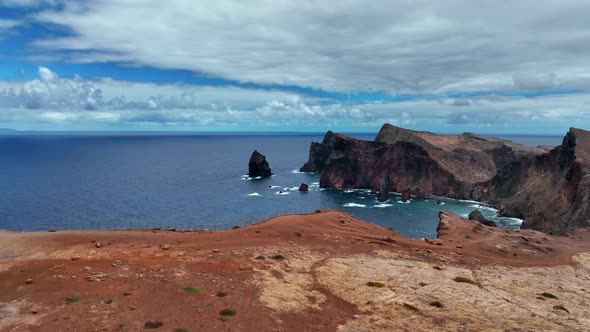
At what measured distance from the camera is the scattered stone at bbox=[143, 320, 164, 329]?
89.0ft

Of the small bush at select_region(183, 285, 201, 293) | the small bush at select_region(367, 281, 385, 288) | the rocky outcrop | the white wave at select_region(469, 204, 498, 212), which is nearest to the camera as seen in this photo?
the small bush at select_region(183, 285, 201, 293)

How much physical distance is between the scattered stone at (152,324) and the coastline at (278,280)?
1.27ft

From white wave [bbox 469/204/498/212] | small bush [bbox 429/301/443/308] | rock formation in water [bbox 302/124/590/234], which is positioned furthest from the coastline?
white wave [bbox 469/204/498/212]

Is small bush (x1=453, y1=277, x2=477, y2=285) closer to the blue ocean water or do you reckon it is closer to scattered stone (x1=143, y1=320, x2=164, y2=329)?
scattered stone (x1=143, y1=320, x2=164, y2=329)

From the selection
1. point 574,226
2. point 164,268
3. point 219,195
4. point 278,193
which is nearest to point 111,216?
point 219,195

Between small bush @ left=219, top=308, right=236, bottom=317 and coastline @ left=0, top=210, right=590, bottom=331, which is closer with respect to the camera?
coastline @ left=0, top=210, right=590, bottom=331

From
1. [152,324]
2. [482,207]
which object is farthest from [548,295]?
[482,207]

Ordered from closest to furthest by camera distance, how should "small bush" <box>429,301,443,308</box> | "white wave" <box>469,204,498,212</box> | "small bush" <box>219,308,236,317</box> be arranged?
1. "small bush" <box>219,308,236,317</box>
2. "small bush" <box>429,301,443,308</box>
3. "white wave" <box>469,204,498,212</box>

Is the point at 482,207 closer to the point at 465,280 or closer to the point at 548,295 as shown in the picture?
the point at 548,295

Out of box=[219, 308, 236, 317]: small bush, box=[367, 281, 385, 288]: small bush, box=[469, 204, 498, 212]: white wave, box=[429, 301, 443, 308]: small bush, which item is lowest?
box=[469, 204, 498, 212]: white wave

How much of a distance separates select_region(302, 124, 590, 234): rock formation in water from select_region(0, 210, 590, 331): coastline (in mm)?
44227

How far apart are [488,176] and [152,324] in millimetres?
190338

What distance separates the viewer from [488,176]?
616ft

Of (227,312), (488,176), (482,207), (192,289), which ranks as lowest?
(482,207)
